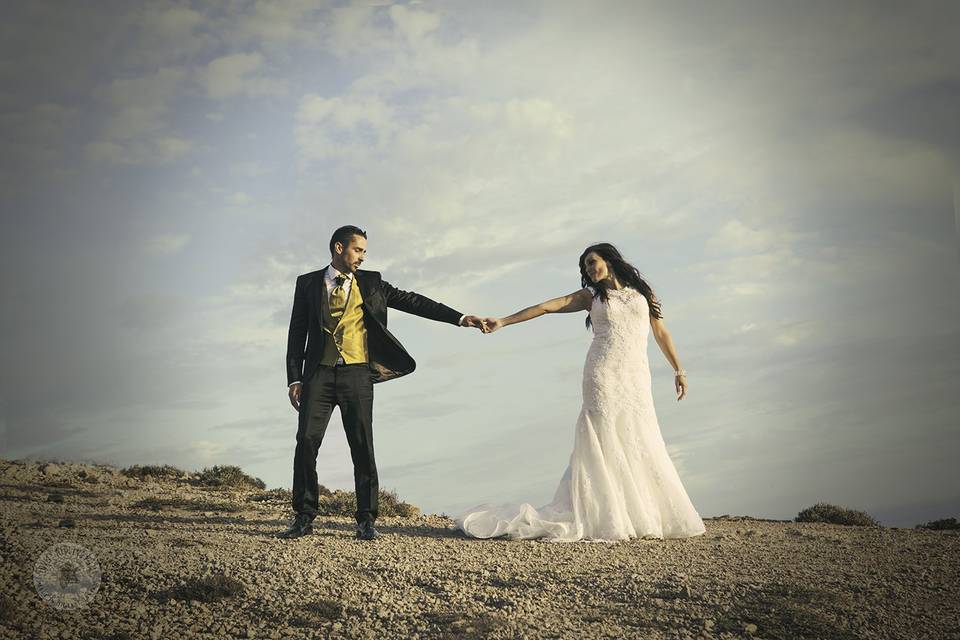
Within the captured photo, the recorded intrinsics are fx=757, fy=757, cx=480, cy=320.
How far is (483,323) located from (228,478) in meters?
8.62

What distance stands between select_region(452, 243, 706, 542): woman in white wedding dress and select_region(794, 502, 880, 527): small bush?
169 inches

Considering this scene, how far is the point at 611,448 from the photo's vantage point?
32.2 ft

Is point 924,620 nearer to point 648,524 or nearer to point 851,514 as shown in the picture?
point 648,524

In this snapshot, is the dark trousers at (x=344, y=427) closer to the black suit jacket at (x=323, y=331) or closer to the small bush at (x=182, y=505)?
the black suit jacket at (x=323, y=331)

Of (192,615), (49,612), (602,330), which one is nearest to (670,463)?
(602,330)

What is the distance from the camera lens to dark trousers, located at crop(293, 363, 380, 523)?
898 cm

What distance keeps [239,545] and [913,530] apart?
973 cm

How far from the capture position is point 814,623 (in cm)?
600

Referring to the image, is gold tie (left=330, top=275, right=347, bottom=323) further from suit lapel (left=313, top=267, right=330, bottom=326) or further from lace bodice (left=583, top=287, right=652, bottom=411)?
lace bodice (left=583, top=287, right=652, bottom=411)

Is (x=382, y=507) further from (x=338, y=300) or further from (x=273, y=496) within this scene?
(x=338, y=300)

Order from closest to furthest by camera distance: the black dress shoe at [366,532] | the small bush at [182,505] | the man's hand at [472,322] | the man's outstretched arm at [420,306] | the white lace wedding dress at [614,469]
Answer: the black dress shoe at [366,532]
the white lace wedding dress at [614,469]
the man's outstretched arm at [420,306]
the man's hand at [472,322]
the small bush at [182,505]

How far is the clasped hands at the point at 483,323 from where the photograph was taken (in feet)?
33.9

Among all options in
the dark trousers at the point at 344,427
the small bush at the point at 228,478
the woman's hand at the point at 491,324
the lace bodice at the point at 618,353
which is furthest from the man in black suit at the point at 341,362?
the small bush at the point at 228,478

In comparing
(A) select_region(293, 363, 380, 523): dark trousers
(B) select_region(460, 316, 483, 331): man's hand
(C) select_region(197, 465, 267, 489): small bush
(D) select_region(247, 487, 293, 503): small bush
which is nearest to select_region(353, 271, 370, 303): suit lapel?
(A) select_region(293, 363, 380, 523): dark trousers
